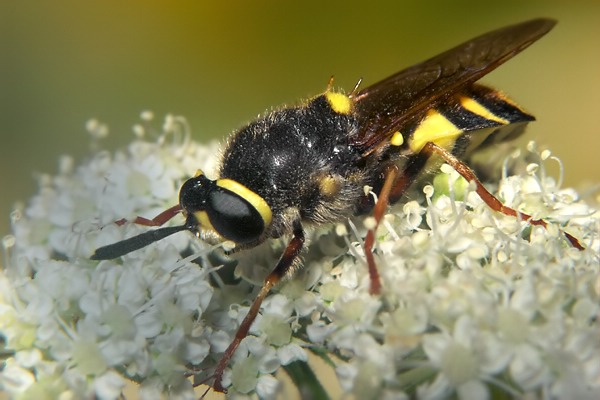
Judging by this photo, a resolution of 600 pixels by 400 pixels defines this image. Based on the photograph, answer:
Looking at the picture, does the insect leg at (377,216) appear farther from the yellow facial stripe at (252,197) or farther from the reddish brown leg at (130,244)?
the reddish brown leg at (130,244)

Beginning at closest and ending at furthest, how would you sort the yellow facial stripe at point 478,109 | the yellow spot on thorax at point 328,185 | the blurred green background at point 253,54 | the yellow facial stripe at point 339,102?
the yellow spot on thorax at point 328,185 → the yellow facial stripe at point 339,102 → the yellow facial stripe at point 478,109 → the blurred green background at point 253,54

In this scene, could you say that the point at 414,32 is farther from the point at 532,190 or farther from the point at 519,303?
the point at 519,303

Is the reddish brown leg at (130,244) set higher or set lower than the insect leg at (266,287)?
higher

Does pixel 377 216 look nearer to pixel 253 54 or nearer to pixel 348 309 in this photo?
pixel 348 309

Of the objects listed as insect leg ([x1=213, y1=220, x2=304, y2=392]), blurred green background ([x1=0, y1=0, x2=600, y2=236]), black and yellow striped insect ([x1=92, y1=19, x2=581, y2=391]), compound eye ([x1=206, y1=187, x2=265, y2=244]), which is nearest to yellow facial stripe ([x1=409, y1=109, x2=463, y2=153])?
black and yellow striped insect ([x1=92, y1=19, x2=581, y2=391])

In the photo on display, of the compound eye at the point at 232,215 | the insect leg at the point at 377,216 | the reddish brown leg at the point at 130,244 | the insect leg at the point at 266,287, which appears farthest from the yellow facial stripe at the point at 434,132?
the reddish brown leg at the point at 130,244

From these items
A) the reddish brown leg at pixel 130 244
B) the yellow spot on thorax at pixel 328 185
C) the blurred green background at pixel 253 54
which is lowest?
the yellow spot on thorax at pixel 328 185

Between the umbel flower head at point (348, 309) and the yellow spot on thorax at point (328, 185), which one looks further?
the yellow spot on thorax at point (328, 185)
